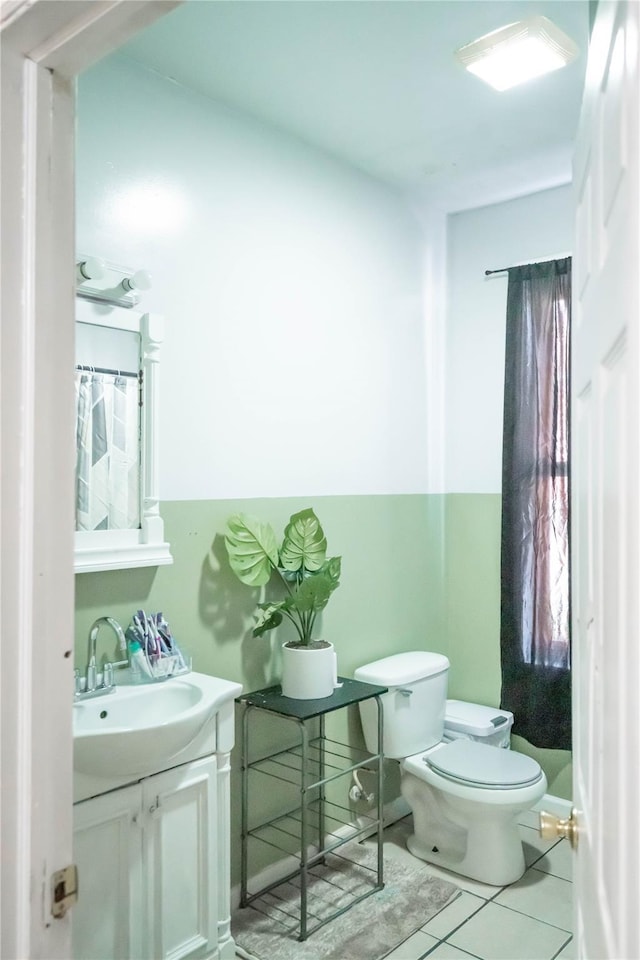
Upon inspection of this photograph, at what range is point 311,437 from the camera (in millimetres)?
2824

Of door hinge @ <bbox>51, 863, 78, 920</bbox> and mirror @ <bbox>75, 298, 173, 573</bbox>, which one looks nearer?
door hinge @ <bbox>51, 863, 78, 920</bbox>

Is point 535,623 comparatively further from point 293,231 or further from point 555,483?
point 293,231

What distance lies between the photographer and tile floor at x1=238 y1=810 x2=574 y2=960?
7.31 feet

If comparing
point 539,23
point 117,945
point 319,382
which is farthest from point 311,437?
point 117,945

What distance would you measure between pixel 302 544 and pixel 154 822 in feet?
3.25

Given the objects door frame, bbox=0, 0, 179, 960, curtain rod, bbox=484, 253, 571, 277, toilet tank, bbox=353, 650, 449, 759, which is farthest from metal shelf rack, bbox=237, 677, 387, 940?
curtain rod, bbox=484, 253, 571, 277

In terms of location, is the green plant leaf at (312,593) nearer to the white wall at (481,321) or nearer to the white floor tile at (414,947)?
the white floor tile at (414,947)

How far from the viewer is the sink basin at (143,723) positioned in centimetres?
168

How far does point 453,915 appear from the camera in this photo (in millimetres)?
2424

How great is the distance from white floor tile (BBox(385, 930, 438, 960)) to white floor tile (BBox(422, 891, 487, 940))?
1.3 inches

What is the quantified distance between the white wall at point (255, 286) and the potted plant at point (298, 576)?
0.19 meters

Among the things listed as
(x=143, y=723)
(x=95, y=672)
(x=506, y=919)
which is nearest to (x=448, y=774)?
(x=506, y=919)

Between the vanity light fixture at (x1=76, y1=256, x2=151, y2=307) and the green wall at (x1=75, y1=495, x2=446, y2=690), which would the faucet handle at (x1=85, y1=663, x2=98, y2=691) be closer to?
the green wall at (x1=75, y1=495, x2=446, y2=690)

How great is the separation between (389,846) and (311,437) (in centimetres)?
168
